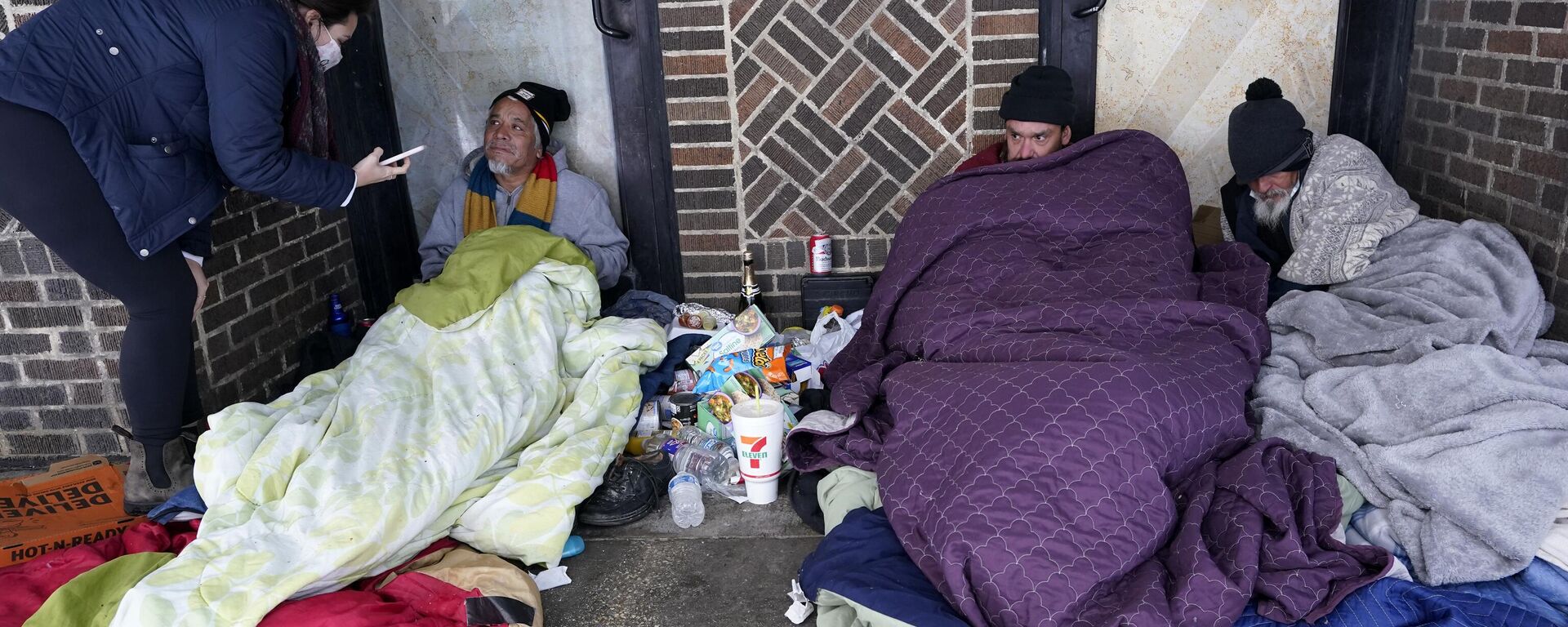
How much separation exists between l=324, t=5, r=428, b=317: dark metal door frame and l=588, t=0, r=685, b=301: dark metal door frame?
0.81 metres

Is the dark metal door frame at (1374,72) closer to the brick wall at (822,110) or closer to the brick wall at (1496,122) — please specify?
the brick wall at (1496,122)

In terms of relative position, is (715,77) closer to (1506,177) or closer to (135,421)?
(135,421)

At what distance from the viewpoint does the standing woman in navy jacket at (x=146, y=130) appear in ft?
7.33

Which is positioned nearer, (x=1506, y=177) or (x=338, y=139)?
(x=1506, y=177)

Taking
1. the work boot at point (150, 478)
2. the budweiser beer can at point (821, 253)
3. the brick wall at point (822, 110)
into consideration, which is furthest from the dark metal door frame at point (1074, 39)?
the work boot at point (150, 478)

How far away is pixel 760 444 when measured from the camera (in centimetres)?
260

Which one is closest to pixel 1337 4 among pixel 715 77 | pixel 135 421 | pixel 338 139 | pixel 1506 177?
pixel 1506 177

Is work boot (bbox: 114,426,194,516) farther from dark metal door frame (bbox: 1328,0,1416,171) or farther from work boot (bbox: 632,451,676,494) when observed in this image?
dark metal door frame (bbox: 1328,0,1416,171)

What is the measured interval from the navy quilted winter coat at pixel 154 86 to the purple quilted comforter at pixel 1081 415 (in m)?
1.43

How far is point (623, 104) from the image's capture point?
12.1ft

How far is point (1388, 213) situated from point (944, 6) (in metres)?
1.45

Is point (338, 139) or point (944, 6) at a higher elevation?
point (944, 6)

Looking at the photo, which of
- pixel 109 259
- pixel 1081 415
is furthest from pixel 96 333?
pixel 1081 415

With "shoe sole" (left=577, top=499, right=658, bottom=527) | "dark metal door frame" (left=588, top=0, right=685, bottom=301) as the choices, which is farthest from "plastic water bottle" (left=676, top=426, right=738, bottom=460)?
"dark metal door frame" (left=588, top=0, right=685, bottom=301)
